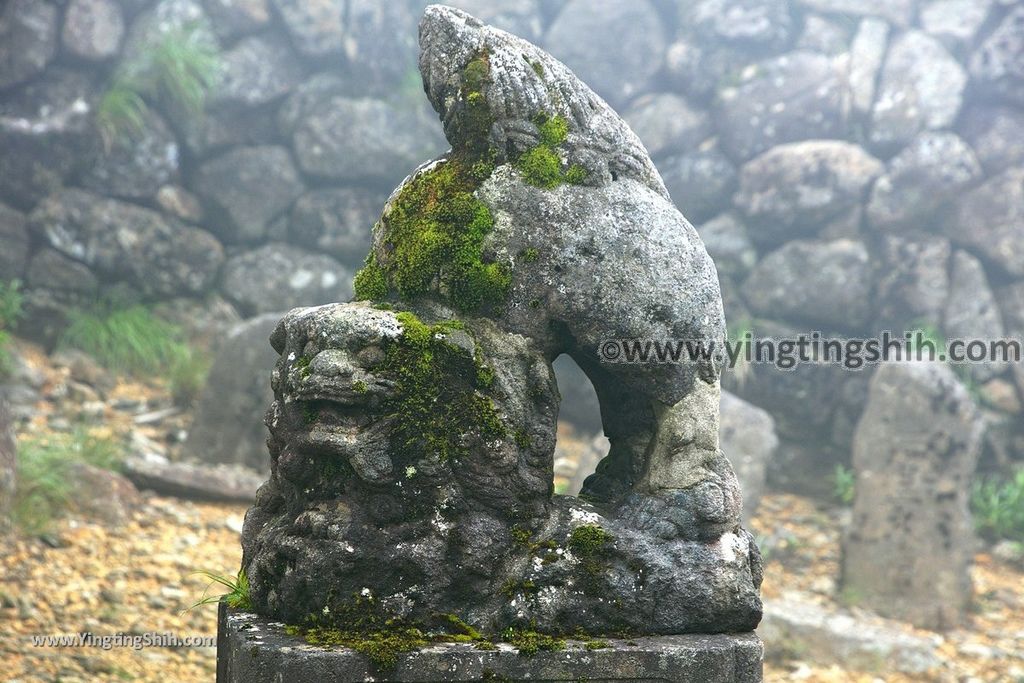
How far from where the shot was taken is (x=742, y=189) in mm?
9539

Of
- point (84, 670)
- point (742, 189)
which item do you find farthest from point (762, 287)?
point (84, 670)

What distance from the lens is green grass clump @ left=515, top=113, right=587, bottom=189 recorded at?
10.5ft

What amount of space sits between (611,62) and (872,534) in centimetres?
567

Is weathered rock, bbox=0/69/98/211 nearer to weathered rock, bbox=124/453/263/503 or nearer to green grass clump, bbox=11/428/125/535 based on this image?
green grass clump, bbox=11/428/125/535

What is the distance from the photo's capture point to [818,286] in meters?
9.00

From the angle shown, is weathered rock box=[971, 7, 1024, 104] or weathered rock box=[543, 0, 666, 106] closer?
weathered rock box=[971, 7, 1024, 104]

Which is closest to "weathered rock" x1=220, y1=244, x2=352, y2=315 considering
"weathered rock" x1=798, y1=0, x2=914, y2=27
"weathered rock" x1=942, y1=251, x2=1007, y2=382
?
"weathered rock" x1=942, y1=251, x2=1007, y2=382

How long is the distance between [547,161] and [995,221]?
7068 mm

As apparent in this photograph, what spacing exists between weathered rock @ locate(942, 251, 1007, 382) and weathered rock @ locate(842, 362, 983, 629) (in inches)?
67.9

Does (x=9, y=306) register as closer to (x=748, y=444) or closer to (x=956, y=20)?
(x=748, y=444)

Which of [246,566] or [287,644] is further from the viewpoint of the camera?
[246,566]

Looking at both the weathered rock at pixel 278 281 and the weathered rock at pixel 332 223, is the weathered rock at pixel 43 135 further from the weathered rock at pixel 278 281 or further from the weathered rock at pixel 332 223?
the weathered rock at pixel 332 223

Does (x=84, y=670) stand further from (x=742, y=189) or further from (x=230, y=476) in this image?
(x=742, y=189)

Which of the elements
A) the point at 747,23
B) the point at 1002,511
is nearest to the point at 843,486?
the point at 1002,511
